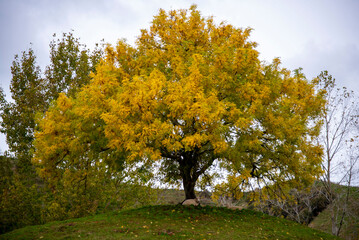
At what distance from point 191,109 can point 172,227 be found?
438cm

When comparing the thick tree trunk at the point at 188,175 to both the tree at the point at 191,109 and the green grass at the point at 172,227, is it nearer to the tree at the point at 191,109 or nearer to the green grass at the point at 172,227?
the tree at the point at 191,109

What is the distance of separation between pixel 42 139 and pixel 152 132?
499 cm

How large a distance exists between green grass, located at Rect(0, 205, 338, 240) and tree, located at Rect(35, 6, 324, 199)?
1828 mm

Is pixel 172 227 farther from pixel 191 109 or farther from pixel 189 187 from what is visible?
pixel 191 109

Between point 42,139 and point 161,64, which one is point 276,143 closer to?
point 161,64

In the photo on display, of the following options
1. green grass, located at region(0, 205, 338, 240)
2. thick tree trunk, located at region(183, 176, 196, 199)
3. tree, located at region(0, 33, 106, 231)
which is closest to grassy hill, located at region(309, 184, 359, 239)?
green grass, located at region(0, 205, 338, 240)

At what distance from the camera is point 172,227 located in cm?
1021

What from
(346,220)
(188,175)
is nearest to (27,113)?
(188,175)

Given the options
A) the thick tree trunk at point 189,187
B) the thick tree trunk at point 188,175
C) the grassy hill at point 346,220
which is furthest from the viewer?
the grassy hill at point 346,220

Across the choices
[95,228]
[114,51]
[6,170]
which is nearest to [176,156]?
[95,228]

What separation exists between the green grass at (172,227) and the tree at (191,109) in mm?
1828

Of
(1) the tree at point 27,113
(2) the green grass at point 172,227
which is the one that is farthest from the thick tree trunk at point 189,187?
(1) the tree at point 27,113

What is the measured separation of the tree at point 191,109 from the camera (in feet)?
30.5

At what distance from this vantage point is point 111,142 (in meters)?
9.91
